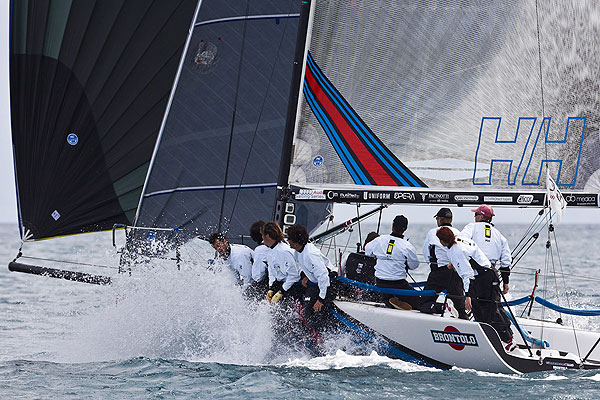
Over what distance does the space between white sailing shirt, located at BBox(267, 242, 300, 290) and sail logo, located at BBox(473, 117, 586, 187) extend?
1810 millimetres

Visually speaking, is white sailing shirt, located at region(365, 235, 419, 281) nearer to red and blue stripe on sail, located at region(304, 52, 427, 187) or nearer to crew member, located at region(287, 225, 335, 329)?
crew member, located at region(287, 225, 335, 329)

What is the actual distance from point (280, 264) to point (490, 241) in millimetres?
1757

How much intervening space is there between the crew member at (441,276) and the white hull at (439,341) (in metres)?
0.20

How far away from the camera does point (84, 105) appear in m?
9.76

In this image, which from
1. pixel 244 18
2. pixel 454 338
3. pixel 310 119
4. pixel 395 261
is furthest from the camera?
pixel 244 18

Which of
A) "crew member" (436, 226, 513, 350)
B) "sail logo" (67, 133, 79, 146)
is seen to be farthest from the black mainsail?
"crew member" (436, 226, 513, 350)

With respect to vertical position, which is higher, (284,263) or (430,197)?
(430,197)

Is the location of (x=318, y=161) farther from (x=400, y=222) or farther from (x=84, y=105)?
(x=84, y=105)

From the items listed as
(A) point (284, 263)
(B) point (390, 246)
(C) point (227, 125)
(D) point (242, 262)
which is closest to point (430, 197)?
(B) point (390, 246)

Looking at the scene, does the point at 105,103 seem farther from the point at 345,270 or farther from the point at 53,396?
the point at 53,396

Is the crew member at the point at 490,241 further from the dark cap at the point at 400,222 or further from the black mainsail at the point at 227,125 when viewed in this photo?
the black mainsail at the point at 227,125

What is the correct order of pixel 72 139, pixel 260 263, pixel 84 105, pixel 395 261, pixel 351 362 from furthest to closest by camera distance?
pixel 84 105 → pixel 72 139 → pixel 260 263 → pixel 395 261 → pixel 351 362

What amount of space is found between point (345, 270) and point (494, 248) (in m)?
1.33

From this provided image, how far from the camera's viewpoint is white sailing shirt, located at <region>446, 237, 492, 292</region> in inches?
265
